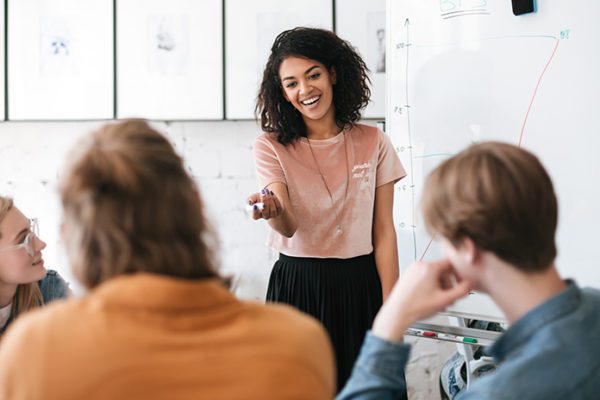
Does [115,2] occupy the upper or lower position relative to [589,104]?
upper

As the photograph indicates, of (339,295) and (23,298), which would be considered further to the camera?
(339,295)

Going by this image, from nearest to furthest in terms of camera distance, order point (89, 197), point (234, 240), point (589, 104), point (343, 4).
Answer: point (89, 197) → point (589, 104) → point (343, 4) → point (234, 240)

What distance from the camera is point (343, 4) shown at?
7.25 ft

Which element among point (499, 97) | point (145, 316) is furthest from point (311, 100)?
point (145, 316)

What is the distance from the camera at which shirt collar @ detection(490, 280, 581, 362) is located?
Answer: 0.79m

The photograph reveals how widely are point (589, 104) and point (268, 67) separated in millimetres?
808

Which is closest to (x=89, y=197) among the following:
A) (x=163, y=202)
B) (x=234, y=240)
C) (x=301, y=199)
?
(x=163, y=202)

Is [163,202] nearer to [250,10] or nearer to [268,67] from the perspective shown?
[268,67]

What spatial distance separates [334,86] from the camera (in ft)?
5.57

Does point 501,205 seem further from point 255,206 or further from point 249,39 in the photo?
point 249,39

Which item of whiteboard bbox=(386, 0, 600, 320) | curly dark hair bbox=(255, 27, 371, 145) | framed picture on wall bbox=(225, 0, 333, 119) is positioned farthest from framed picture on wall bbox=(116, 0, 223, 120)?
whiteboard bbox=(386, 0, 600, 320)

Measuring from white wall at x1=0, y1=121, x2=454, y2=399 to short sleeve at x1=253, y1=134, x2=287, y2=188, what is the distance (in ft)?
2.22

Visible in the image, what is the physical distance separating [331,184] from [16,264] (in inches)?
30.2

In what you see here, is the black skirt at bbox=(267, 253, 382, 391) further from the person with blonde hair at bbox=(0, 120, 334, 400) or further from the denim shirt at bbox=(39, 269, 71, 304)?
the person with blonde hair at bbox=(0, 120, 334, 400)
